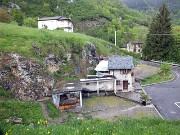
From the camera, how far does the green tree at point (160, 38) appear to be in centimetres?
5175

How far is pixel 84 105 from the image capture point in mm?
26688

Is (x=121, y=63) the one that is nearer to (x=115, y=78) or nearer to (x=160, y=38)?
(x=115, y=78)

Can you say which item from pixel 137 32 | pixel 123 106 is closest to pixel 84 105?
pixel 123 106

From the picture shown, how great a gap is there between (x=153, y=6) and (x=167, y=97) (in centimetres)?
12808

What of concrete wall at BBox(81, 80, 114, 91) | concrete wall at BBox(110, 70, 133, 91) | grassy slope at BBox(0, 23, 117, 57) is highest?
grassy slope at BBox(0, 23, 117, 57)

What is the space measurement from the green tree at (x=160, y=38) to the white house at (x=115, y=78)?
23.0 m

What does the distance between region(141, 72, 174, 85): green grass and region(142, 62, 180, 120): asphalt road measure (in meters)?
1.29

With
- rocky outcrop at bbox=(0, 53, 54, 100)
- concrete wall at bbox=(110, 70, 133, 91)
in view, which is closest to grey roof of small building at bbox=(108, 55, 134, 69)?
concrete wall at bbox=(110, 70, 133, 91)

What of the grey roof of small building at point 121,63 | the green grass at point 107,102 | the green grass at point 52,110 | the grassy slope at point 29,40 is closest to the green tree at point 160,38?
the grassy slope at point 29,40

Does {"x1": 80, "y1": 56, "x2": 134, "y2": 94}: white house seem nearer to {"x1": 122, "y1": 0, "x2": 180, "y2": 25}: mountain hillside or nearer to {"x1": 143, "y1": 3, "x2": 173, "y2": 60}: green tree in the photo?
{"x1": 143, "y1": 3, "x2": 173, "y2": 60}: green tree

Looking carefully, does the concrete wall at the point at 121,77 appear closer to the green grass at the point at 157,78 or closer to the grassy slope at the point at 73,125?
the green grass at the point at 157,78

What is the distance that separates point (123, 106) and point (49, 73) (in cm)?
1007

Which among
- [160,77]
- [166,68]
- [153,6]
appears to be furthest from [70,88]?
[153,6]

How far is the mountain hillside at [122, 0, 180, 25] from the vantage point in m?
113
